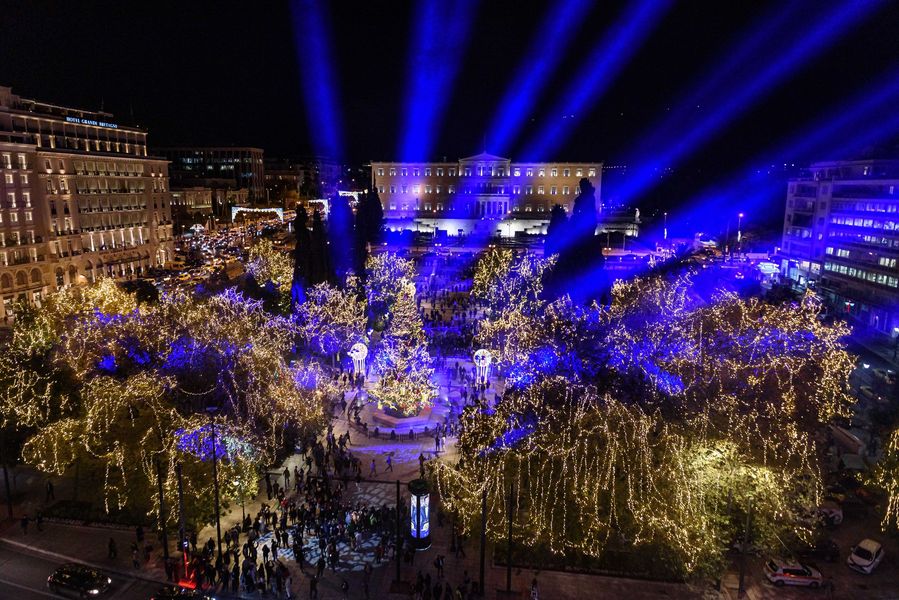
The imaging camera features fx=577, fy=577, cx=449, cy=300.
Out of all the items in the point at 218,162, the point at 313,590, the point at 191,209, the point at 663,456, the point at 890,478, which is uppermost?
the point at 218,162

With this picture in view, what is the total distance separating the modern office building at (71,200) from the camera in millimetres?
46750

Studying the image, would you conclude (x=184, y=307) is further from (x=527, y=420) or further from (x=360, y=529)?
(x=527, y=420)

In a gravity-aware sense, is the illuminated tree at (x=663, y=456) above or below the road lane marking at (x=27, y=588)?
above

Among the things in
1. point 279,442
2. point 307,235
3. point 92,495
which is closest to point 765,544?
point 279,442

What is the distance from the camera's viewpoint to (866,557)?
17.9m

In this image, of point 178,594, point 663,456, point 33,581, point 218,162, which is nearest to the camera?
point 178,594

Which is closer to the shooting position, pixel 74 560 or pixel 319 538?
pixel 74 560

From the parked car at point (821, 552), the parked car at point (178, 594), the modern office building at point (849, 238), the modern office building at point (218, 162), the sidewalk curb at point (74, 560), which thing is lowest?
the sidewalk curb at point (74, 560)

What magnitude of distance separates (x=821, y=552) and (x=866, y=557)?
118 cm

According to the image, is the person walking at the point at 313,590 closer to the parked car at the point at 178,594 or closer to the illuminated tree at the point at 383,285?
the parked car at the point at 178,594

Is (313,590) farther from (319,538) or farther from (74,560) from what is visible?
(74,560)

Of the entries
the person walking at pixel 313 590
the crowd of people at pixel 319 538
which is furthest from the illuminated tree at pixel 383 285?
the person walking at pixel 313 590

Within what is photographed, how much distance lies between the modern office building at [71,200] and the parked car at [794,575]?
49.0 m

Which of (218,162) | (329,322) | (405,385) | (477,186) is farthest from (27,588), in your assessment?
(218,162)
